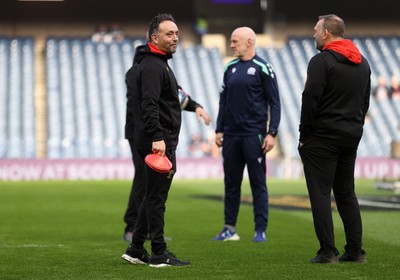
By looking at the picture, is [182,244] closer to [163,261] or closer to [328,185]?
[163,261]

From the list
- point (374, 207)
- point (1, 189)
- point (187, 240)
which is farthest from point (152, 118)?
point (1, 189)

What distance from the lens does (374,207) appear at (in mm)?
15391

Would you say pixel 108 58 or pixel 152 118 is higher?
pixel 108 58

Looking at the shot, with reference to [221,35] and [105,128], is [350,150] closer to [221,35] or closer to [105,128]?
[105,128]

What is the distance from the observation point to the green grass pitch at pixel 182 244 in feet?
24.9

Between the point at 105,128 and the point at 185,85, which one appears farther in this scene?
the point at 185,85

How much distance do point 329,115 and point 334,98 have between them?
144mm

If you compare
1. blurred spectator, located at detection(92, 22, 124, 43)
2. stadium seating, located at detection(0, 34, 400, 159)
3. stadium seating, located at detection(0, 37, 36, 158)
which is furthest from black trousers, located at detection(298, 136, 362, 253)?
blurred spectator, located at detection(92, 22, 124, 43)

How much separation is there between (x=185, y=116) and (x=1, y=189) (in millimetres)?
14174

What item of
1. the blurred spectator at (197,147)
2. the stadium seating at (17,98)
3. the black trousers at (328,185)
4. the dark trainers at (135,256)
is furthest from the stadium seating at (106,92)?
the dark trainers at (135,256)

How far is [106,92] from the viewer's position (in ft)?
118

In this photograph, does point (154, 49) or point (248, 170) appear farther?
point (248, 170)

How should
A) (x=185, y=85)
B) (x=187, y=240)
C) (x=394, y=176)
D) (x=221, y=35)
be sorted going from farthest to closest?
(x=221, y=35) → (x=185, y=85) → (x=394, y=176) → (x=187, y=240)

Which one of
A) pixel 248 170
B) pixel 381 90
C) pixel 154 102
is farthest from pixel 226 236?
pixel 381 90
